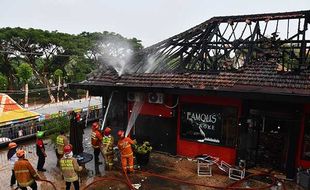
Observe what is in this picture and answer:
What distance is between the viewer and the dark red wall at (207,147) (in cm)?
1190

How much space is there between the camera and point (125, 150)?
10.7 metres

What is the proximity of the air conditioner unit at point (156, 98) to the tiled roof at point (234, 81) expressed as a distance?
0.58 meters

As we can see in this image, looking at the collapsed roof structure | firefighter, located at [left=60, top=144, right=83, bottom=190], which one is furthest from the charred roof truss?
firefighter, located at [left=60, top=144, right=83, bottom=190]

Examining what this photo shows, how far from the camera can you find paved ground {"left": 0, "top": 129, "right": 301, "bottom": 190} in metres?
10.2

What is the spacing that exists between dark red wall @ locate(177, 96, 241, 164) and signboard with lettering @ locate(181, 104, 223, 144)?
0.75 feet

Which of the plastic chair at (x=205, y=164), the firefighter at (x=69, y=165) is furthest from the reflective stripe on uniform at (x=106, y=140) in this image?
the plastic chair at (x=205, y=164)

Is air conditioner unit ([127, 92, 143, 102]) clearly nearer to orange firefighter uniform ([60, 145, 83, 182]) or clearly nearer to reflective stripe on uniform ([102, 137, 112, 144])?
reflective stripe on uniform ([102, 137, 112, 144])

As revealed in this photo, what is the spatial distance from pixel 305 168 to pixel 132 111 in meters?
8.11

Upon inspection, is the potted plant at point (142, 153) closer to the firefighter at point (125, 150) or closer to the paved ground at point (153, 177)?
the paved ground at point (153, 177)

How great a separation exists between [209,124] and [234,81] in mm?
2216

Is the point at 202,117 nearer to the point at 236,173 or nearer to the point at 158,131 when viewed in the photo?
the point at 158,131

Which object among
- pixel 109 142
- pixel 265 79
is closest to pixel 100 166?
pixel 109 142

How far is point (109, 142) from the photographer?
1117 cm

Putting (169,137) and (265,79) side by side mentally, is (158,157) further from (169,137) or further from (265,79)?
(265,79)
